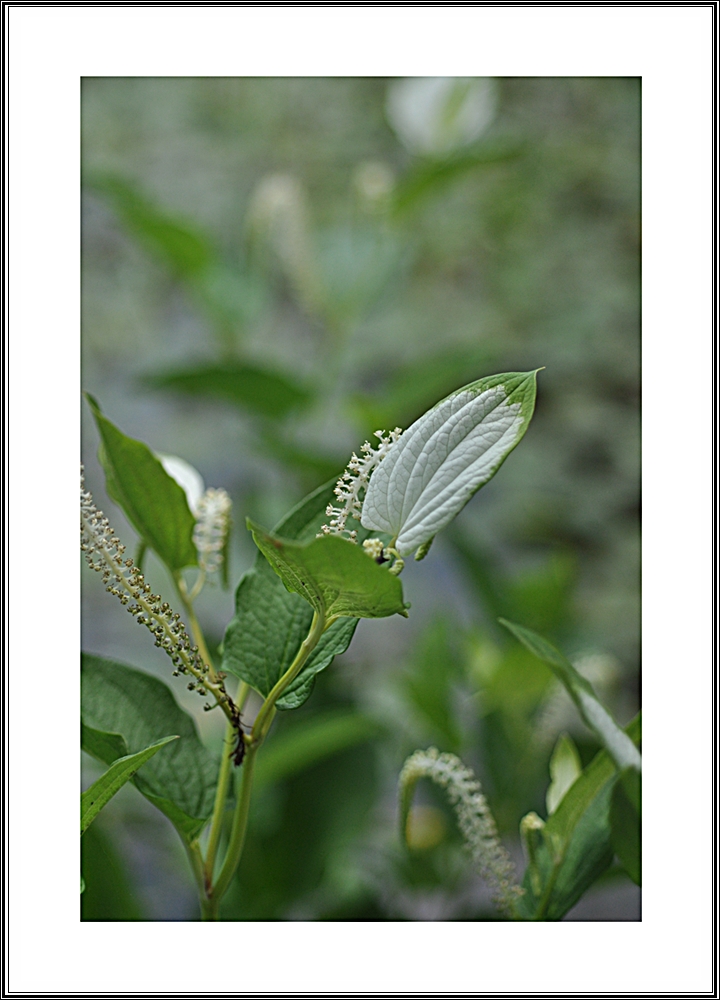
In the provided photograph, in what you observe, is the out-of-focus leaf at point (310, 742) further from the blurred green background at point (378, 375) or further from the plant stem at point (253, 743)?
the plant stem at point (253, 743)

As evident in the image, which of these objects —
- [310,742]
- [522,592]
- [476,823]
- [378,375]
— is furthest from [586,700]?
[378,375]

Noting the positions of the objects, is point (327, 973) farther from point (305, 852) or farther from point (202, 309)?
point (202, 309)

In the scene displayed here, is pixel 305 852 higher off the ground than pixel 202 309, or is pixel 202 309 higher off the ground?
pixel 202 309

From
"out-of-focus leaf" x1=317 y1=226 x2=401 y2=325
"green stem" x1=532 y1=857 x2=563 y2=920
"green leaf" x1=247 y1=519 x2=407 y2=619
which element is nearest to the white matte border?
"green stem" x1=532 y1=857 x2=563 y2=920

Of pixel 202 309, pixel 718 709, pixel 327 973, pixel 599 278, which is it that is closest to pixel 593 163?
pixel 599 278

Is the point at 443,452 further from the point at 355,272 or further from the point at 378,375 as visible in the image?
the point at 378,375

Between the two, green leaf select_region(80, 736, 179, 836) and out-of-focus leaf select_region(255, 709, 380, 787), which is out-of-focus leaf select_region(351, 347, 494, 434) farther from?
green leaf select_region(80, 736, 179, 836)

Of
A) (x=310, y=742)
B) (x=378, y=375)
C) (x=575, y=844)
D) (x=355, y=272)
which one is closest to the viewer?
(x=575, y=844)
